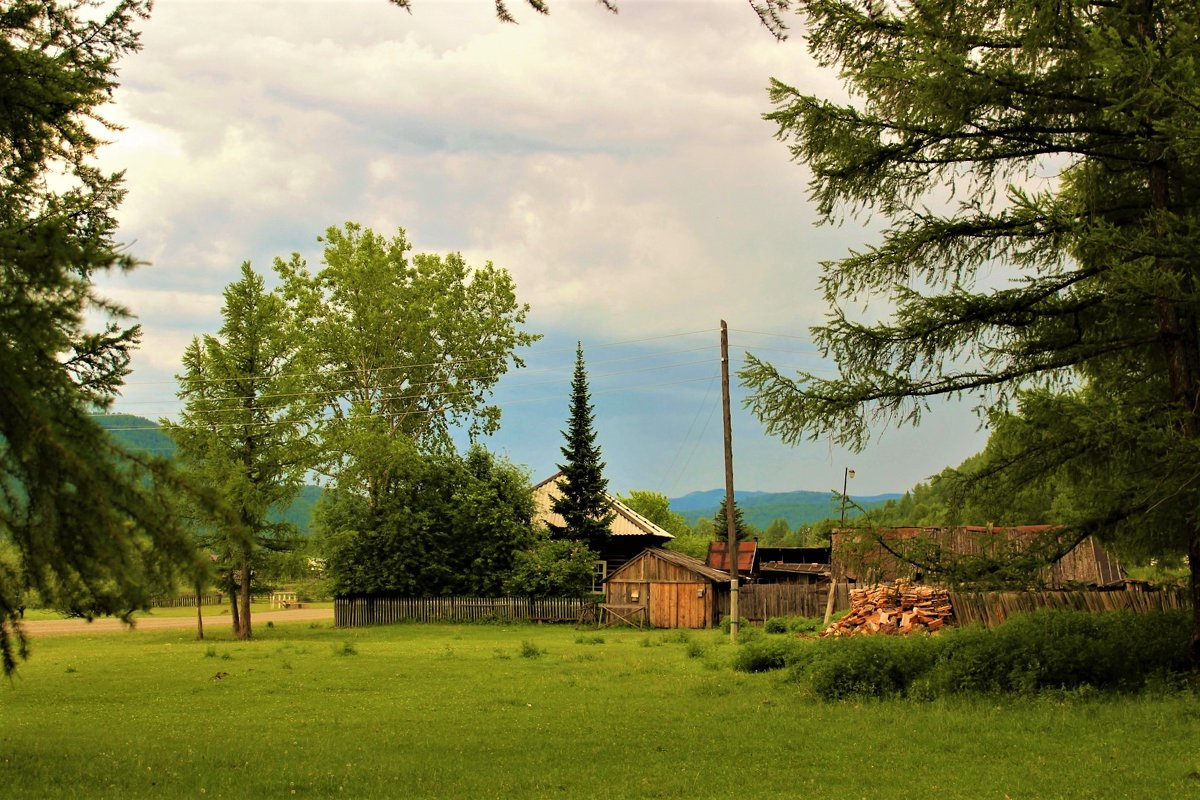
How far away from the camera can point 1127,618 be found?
580 inches

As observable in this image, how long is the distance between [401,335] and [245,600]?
17.4 metres

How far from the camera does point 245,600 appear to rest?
35.2 m

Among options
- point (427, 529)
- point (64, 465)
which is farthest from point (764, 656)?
point (427, 529)

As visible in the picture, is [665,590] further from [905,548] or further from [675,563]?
[905,548]

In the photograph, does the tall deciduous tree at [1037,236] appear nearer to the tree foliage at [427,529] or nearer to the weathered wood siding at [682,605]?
the weathered wood siding at [682,605]

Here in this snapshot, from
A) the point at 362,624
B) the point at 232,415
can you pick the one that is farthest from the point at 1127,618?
the point at 362,624

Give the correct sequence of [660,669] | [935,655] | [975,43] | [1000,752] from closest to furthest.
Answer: [1000,752] → [975,43] → [935,655] → [660,669]

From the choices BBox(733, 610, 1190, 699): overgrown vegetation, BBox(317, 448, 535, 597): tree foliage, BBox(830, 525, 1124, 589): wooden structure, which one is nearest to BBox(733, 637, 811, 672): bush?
BBox(733, 610, 1190, 699): overgrown vegetation

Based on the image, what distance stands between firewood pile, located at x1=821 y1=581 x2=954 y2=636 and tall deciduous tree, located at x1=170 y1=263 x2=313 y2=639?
67.7 ft

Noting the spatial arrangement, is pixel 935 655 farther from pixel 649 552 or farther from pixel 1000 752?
pixel 649 552

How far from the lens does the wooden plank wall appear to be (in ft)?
60.3

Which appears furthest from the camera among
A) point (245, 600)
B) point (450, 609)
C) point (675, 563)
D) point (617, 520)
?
point (617, 520)

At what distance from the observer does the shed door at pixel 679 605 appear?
39.2m

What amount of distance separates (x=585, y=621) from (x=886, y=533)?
29.5 meters
